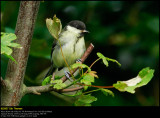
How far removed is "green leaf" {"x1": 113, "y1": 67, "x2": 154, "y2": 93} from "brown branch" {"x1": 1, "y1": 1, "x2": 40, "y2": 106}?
0.35 metres

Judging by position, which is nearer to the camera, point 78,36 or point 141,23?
point 78,36

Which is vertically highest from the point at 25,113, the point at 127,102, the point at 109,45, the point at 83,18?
the point at 83,18

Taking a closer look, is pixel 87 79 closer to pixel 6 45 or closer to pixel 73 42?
pixel 6 45

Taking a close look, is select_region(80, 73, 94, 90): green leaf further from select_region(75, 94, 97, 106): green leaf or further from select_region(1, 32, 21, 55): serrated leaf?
select_region(1, 32, 21, 55): serrated leaf

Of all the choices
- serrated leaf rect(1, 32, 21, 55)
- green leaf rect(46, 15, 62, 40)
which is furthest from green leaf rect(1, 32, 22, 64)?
green leaf rect(46, 15, 62, 40)

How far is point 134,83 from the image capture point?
0.92 m

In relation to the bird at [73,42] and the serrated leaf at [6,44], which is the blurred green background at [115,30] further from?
the serrated leaf at [6,44]

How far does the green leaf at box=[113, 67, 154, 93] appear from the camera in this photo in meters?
0.90

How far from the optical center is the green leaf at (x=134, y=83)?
903 mm

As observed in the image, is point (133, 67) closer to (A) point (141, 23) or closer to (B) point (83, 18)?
(A) point (141, 23)

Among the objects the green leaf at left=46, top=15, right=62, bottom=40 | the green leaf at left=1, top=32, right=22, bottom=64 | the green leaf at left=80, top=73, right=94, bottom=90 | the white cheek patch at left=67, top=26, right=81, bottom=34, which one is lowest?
the green leaf at left=80, top=73, right=94, bottom=90

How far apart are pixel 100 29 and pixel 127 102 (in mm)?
589

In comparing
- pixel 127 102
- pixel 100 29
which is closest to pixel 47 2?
pixel 100 29

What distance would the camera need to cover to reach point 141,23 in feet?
7.13
